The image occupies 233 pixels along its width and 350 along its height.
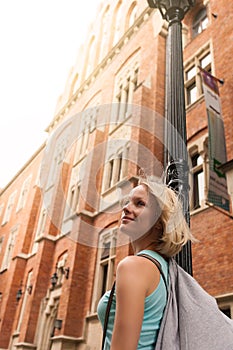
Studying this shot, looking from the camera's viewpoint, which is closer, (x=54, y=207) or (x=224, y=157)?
(x=224, y=157)

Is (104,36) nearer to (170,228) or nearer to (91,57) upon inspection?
(91,57)

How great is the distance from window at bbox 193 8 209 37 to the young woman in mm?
13087

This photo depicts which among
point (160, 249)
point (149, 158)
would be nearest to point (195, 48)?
point (149, 158)

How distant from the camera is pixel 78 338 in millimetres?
11539

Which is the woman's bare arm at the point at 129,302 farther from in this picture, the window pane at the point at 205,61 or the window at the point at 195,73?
the window pane at the point at 205,61

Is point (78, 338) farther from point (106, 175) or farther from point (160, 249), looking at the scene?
point (160, 249)

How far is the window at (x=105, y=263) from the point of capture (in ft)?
38.6

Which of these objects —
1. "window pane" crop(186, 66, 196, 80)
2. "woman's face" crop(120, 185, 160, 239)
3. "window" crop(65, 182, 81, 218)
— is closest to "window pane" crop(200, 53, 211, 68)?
"window pane" crop(186, 66, 196, 80)

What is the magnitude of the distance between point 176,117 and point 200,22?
1208cm

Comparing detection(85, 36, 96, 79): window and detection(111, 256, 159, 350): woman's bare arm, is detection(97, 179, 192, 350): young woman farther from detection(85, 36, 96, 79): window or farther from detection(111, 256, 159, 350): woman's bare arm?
detection(85, 36, 96, 79): window

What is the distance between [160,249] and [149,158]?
382 inches

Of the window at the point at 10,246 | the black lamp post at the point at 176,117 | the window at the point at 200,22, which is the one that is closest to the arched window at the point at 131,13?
the window at the point at 200,22

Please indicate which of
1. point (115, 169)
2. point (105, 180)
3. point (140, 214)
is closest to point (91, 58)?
point (105, 180)

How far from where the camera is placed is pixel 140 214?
178cm
